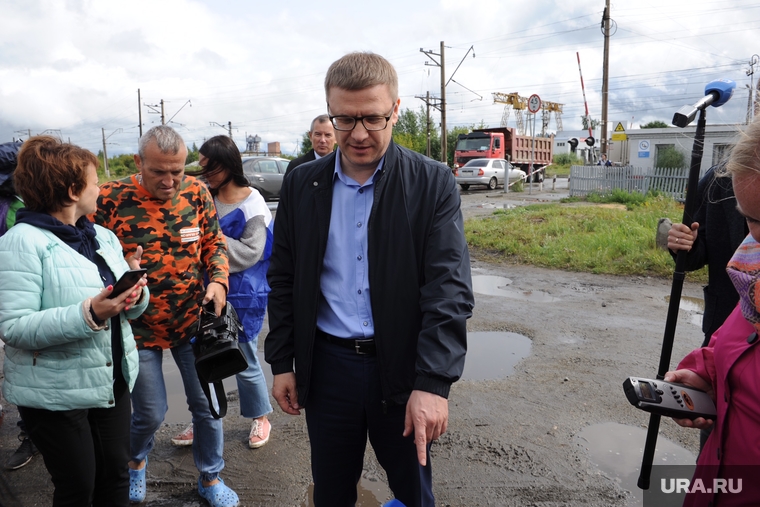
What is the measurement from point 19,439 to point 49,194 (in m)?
2.24

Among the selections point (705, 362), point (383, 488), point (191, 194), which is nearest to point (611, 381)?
point (383, 488)

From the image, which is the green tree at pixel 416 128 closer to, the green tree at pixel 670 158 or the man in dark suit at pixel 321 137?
the green tree at pixel 670 158

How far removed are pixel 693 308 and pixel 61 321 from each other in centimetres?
654

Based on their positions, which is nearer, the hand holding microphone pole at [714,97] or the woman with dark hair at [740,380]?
the woman with dark hair at [740,380]

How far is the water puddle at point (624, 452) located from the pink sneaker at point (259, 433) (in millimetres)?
2050

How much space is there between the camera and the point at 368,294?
2.07 meters

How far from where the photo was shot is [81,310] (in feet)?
7.04

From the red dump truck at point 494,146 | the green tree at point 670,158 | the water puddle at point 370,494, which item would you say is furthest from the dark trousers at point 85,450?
the red dump truck at point 494,146

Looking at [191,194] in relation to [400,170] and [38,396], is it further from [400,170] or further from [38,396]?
[400,170]

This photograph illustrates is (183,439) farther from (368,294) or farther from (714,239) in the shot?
(714,239)

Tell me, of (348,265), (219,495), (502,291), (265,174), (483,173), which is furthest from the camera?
(483,173)

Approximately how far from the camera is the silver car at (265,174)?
A: 1872 centimetres

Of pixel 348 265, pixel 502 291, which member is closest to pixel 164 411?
pixel 348 265

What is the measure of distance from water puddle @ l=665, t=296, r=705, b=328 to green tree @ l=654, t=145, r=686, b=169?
16.9m
